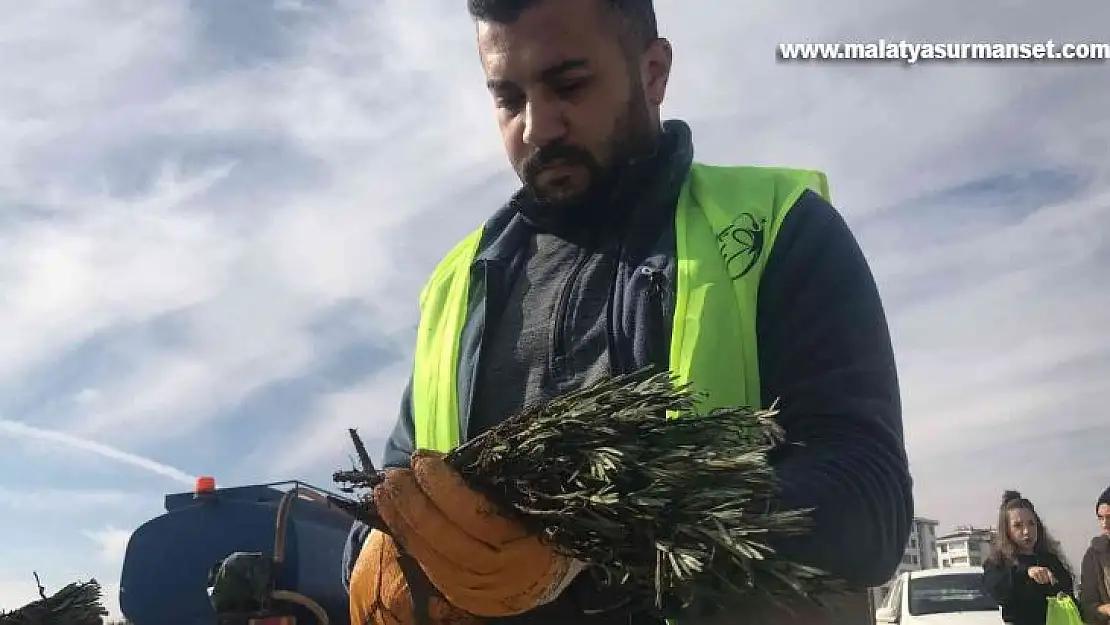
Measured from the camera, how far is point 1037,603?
25.7 feet

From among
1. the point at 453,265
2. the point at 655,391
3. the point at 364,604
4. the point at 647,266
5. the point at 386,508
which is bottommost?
the point at 364,604

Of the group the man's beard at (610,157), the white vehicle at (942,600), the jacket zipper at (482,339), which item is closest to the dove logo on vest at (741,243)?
the man's beard at (610,157)

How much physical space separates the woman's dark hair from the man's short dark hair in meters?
6.83

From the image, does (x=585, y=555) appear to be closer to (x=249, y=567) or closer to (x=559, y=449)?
(x=559, y=449)

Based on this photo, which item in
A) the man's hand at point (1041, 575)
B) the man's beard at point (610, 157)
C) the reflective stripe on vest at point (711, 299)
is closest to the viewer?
the reflective stripe on vest at point (711, 299)

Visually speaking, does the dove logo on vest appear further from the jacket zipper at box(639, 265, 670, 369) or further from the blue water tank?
the blue water tank

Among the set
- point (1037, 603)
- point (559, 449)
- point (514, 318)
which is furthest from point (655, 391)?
point (1037, 603)

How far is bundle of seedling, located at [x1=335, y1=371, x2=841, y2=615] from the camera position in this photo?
1.68 meters

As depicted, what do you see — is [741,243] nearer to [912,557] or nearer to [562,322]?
[562,322]

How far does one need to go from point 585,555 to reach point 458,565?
215 millimetres

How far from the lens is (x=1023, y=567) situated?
7984 millimetres

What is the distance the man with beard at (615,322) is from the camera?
1.83 metres

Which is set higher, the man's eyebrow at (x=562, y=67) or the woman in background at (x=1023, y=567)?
the man's eyebrow at (x=562, y=67)

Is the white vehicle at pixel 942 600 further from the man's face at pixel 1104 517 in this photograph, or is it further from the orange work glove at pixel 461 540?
the orange work glove at pixel 461 540
